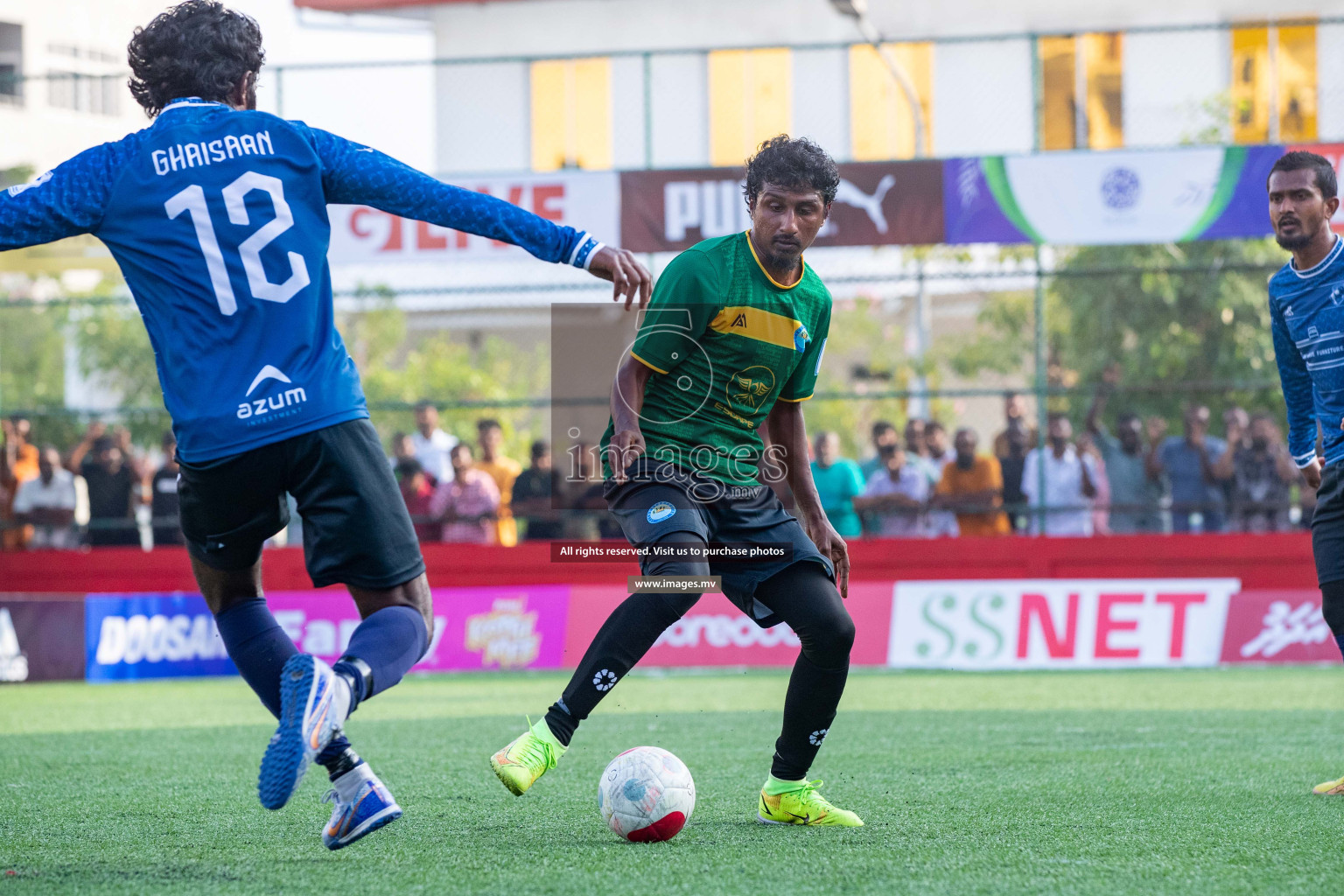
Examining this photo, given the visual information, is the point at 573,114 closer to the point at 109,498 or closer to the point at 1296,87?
the point at 1296,87

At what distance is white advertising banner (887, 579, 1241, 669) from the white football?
8.49 m

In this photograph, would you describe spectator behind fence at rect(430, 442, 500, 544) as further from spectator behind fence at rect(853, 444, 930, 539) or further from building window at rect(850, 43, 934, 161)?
building window at rect(850, 43, 934, 161)

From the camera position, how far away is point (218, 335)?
147 inches

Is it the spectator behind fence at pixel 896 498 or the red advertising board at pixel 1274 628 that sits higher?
the spectator behind fence at pixel 896 498

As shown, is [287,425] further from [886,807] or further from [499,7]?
[499,7]

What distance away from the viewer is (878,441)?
1388cm

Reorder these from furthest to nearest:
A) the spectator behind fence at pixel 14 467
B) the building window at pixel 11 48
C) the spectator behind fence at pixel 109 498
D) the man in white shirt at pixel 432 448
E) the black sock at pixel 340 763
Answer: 1. the building window at pixel 11 48
2. the spectator behind fence at pixel 14 467
3. the spectator behind fence at pixel 109 498
4. the man in white shirt at pixel 432 448
5. the black sock at pixel 340 763

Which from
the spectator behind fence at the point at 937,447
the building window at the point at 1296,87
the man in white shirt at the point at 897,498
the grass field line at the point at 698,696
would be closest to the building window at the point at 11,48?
the building window at the point at 1296,87

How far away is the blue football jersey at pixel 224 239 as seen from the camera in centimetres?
371

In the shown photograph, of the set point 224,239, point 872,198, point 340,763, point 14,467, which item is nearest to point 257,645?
point 340,763

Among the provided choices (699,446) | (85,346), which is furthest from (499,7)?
(699,446)

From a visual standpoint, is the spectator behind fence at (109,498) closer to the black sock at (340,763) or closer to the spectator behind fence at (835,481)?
the spectator behind fence at (835,481)

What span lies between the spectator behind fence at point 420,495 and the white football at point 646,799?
9.70 meters

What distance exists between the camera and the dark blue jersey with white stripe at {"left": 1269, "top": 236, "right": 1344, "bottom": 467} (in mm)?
Answer: 5324
